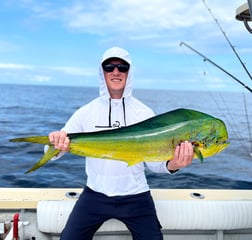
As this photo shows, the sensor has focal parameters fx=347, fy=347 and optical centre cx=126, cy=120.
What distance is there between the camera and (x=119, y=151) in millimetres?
1943

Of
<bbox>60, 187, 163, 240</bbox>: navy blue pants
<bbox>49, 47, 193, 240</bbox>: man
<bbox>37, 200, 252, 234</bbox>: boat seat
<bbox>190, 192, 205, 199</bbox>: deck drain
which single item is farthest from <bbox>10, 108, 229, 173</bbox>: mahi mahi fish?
<bbox>190, 192, 205, 199</bbox>: deck drain

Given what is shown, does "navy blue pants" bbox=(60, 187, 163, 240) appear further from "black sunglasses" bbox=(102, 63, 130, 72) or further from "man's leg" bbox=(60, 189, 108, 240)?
"black sunglasses" bbox=(102, 63, 130, 72)

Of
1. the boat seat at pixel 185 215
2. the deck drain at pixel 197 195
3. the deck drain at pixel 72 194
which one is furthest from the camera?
the deck drain at pixel 197 195

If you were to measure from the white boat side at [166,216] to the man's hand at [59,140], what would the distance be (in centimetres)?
115

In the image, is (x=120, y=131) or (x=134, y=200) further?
(x=134, y=200)

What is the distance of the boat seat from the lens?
9.51ft

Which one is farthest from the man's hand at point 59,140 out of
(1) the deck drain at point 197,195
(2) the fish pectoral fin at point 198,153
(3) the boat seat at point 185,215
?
(1) the deck drain at point 197,195

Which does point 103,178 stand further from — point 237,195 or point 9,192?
point 237,195

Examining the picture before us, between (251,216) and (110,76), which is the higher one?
(110,76)

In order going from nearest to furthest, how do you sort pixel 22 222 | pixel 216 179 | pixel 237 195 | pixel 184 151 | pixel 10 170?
pixel 184 151, pixel 22 222, pixel 237 195, pixel 10 170, pixel 216 179

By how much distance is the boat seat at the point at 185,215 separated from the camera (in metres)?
2.90

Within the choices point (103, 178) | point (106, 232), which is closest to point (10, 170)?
point (106, 232)

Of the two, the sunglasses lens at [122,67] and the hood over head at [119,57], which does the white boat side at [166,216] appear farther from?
the sunglasses lens at [122,67]

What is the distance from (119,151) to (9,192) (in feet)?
6.33
